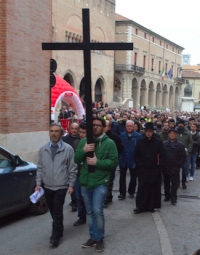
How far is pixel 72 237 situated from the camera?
6445 millimetres

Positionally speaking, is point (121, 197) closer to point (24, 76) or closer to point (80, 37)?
point (24, 76)

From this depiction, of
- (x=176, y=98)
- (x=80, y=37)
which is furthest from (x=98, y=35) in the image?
(x=176, y=98)

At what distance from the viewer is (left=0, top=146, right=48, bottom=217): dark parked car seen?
6910mm

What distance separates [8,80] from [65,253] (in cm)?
692

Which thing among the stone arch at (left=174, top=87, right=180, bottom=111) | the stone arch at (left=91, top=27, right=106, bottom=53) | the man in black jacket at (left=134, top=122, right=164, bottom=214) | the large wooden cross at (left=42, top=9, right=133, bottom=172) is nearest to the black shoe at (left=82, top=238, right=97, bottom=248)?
the large wooden cross at (left=42, top=9, right=133, bottom=172)

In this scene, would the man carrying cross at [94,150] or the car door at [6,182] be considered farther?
the car door at [6,182]

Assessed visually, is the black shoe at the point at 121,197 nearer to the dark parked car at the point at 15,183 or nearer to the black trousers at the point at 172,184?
the black trousers at the point at 172,184

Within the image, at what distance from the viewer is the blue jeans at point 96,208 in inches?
224

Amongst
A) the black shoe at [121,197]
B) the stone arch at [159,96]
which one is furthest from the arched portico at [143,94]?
the black shoe at [121,197]

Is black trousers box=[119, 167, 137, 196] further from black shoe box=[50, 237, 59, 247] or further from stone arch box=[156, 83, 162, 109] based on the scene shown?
stone arch box=[156, 83, 162, 109]

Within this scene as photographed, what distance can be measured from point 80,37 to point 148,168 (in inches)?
1601

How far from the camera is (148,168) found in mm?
8062

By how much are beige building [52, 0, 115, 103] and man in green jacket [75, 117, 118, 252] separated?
3203 cm

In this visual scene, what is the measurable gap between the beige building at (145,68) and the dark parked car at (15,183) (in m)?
52.5
